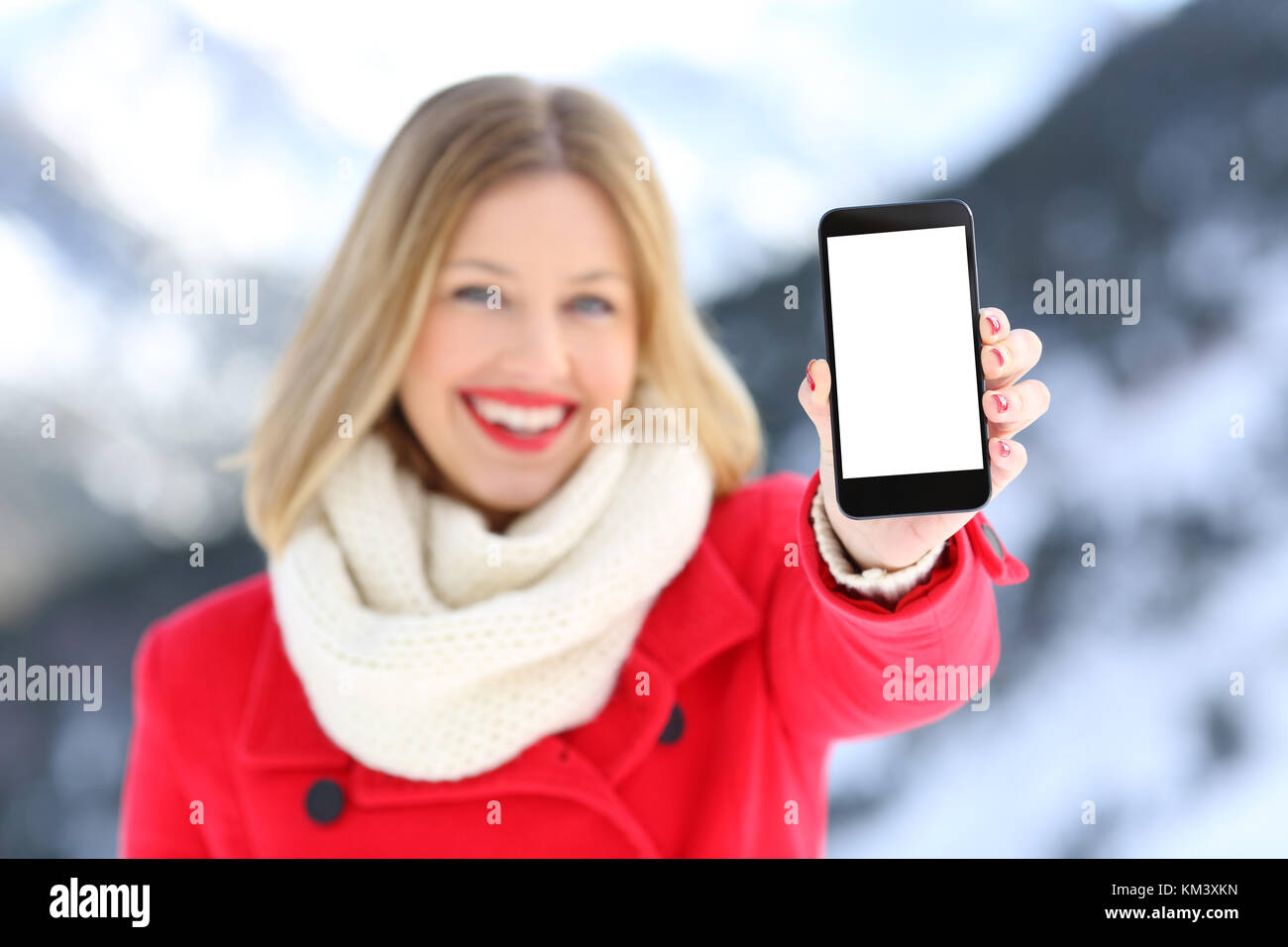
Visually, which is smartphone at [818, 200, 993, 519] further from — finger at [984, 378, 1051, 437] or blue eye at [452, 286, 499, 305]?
blue eye at [452, 286, 499, 305]

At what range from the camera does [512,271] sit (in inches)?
30.4

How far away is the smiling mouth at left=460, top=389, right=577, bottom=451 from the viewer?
80cm

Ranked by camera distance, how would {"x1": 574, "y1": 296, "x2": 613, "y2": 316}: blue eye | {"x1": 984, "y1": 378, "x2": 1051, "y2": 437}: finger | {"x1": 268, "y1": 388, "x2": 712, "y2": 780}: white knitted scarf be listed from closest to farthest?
{"x1": 984, "y1": 378, "x2": 1051, "y2": 437}: finger, {"x1": 268, "y1": 388, "x2": 712, "y2": 780}: white knitted scarf, {"x1": 574, "y1": 296, "x2": 613, "y2": 316}: blue eye

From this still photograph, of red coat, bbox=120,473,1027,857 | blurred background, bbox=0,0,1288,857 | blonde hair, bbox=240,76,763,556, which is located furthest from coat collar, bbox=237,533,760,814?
blurred background, bbox=0,0,1288,857

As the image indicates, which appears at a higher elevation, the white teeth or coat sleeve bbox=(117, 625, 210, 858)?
the white teeth

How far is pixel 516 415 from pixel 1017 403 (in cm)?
44

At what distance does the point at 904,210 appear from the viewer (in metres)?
0.55

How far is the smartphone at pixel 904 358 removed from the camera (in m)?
0.53

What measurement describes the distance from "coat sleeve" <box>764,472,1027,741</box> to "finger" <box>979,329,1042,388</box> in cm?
10

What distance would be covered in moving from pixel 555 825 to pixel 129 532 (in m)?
0.78

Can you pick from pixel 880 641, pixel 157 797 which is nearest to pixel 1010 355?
pixel 880 641

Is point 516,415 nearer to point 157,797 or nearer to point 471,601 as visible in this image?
point 471,601

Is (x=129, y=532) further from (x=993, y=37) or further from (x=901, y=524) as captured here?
(x=993, y=37)

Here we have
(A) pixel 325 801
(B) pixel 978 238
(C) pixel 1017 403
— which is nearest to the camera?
(C) pixel 1017 403
